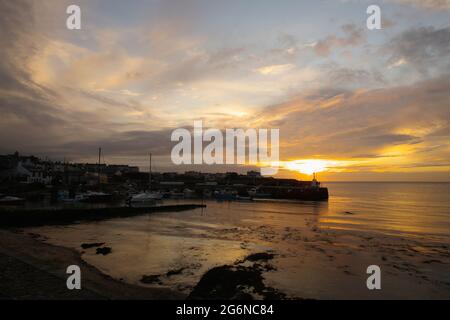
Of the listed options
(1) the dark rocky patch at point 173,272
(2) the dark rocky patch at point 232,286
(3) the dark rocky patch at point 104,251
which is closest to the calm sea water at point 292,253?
(1) the dark rocky patch at point 173,272

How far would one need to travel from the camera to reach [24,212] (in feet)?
114

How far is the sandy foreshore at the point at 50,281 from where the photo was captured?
1105 cm

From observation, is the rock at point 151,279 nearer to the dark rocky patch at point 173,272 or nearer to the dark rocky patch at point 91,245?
the dark rocky patch at point 173,272

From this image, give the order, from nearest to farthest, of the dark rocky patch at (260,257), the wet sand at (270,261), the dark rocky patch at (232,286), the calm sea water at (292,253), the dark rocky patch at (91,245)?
the dark rocky patch at (232,286), the wet sand at (270,261), the calm sea water at (292,253), the dark rocky patch at (260,257), the dark rocky patch at (91,245)

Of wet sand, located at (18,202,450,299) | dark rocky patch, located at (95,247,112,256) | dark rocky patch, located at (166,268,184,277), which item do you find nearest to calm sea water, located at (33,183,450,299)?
wet sand, located at (18,202,450,299)

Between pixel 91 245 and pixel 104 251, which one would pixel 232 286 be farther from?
pixel 91 245

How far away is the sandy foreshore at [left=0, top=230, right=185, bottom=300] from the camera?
435 inches

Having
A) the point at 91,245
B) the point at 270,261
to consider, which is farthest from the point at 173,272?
the point at 91,245

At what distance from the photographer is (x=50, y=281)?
40.9 ft

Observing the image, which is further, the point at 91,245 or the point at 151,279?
the point at 91,245

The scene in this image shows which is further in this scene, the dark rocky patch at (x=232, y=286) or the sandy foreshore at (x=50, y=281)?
the dark rocky patch at (x=232, y=286)

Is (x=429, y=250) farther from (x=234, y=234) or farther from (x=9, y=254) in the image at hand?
(x=9, y=254)

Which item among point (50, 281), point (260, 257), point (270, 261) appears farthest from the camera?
point (260, 257)
